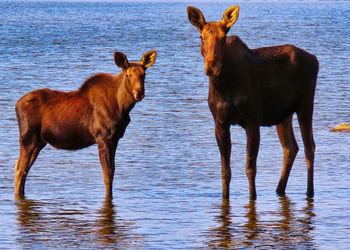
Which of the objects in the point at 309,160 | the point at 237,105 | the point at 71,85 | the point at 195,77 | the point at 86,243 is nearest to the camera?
the point at 86,243

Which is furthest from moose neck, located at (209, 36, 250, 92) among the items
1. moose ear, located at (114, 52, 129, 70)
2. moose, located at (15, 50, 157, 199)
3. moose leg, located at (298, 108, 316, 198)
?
moose leg, located at (298, 108, 316, 198)

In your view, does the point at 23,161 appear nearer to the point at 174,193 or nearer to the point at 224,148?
the point at 174,193

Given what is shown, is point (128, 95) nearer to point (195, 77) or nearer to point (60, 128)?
point (60, 128)

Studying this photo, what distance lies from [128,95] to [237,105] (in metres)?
1.42

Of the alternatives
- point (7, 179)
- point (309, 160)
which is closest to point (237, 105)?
point (309, 160)

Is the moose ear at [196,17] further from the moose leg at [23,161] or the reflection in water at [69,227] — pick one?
the moose leg at [23,161]

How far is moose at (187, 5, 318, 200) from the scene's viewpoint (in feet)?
37.5

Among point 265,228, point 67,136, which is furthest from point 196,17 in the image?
point 265,228

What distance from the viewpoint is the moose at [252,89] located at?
11.4 m

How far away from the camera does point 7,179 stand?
43.8 ft

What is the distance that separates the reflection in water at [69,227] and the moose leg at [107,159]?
11.7 inches

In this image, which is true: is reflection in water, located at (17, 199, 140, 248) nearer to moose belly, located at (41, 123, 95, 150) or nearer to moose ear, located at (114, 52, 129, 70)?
moose belly, located at (41, 123, 95, 150)

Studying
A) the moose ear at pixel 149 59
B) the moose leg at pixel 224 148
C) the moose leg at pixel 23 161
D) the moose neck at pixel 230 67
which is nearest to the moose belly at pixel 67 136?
the moose leg at pixel 23 161

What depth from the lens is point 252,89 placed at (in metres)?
11.8
